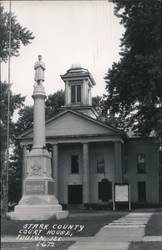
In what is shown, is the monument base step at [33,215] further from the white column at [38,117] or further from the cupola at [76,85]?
the cupola at [76,85]

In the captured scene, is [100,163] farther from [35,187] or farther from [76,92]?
→ [35,187]

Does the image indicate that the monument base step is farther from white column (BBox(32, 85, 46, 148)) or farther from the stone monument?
white column (BBox(32, 85, 46, 148))

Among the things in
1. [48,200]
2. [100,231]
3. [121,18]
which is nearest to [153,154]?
[121,18]

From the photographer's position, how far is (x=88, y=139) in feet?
133

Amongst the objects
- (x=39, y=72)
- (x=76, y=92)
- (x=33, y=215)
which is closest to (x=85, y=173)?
(x=76, y=92)

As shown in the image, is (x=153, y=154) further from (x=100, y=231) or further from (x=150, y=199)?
(x=100, y=231)

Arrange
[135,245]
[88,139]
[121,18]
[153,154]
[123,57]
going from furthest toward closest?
[153,154] → [88,139] → [123,57] → [121,18] → [135,245]

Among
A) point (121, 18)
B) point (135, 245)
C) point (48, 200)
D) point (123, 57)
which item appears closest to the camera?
point (135, 245)

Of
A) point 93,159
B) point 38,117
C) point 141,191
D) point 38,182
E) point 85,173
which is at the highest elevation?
point 38,117

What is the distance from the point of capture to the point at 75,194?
42875 millimetres

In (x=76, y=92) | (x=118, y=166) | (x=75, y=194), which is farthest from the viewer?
(x=76, y=92)

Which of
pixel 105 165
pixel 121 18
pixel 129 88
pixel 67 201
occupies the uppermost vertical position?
pixel 121 18

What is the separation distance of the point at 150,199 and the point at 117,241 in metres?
32.1

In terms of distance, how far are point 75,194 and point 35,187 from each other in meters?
22.0
